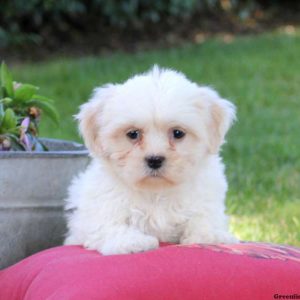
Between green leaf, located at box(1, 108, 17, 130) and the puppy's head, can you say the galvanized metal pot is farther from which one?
the puppy's head

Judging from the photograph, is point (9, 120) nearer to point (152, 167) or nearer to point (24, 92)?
point (24, 92)

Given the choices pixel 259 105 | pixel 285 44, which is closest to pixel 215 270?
pixel 259 105

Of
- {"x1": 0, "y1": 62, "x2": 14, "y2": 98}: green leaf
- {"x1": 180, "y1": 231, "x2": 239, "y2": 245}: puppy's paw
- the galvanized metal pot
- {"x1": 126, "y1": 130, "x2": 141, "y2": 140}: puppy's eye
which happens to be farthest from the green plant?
{"x1": 180, "y1": 231, "x2": 239, "y2": 245}: puppy's paw

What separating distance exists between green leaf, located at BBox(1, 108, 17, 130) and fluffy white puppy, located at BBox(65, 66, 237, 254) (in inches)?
21.1

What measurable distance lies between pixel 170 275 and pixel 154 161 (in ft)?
1.86

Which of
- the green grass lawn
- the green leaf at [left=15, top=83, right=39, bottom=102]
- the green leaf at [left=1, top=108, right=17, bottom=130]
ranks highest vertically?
the green leaf at [left=15, top=83, right=39, bottom=102]

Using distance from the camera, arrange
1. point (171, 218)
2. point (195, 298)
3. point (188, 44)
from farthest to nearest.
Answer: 1. point (188, 44)
2. point (171, 218)
3. point (195, 298)

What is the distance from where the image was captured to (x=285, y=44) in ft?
40.7

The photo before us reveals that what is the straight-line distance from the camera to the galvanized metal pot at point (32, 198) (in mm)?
4332

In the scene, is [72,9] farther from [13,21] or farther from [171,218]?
[171,218]

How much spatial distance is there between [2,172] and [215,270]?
1.35 metres

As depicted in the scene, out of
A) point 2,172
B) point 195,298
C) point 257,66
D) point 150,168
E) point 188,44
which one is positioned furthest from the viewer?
point 188,44

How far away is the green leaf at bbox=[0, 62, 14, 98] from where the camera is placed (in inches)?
186

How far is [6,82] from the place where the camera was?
186 inches
